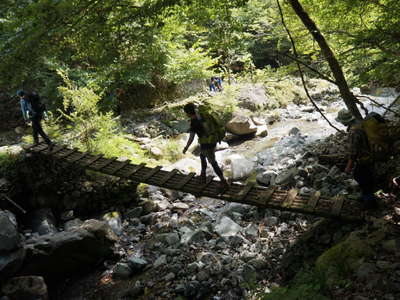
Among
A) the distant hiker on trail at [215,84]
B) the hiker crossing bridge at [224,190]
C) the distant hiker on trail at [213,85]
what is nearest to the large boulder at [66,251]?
the hiker crossing bridge at [224,190]

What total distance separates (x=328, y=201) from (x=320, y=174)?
235 cm

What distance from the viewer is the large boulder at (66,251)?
17.4 ft

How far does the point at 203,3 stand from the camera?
5.56m

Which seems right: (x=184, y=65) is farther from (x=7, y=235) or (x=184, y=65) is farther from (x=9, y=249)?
(x=9, y=249)

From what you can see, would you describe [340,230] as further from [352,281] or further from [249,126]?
[249,126]

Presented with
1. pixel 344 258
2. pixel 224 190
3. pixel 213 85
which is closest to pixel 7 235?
pixel 224 190

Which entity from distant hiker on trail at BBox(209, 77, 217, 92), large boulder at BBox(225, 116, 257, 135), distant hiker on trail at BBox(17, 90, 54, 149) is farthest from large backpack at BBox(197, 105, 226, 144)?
distant hiker on trail at BBox(209, 77, 217, 92)

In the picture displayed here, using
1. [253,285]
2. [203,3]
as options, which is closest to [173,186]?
[253,285]

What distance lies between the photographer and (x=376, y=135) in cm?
381

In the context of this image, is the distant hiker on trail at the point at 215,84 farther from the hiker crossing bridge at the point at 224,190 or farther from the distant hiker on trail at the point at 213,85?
the hiker crossing bridge at the point at 224,190

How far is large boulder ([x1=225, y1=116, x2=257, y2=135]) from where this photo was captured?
12.9 m

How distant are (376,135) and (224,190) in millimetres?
2581

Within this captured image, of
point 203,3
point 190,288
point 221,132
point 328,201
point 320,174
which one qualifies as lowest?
point 190,288

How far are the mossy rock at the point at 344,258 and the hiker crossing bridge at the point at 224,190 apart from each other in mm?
774
